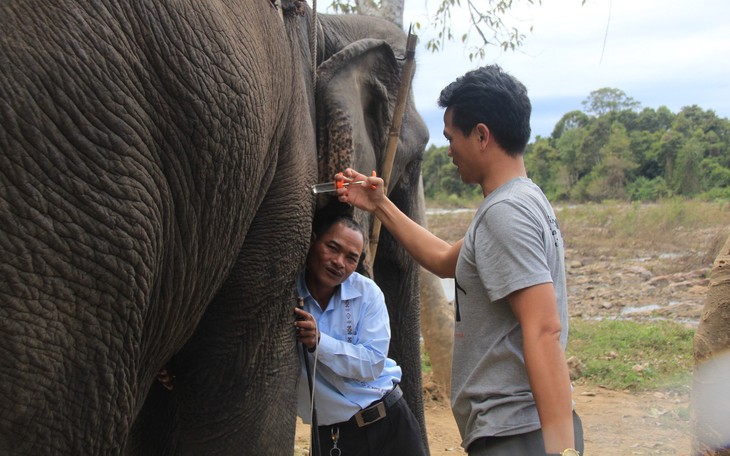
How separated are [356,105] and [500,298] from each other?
1.41 metres

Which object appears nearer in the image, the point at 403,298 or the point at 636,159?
the point at 403,298

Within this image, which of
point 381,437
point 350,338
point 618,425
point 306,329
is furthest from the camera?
point 618,425

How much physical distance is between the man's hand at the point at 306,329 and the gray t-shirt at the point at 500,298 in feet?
2.51

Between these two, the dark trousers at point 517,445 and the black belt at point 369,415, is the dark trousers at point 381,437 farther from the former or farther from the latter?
the dark trousers at point 517,445

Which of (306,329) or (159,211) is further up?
(159,211)

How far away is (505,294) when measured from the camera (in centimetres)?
216

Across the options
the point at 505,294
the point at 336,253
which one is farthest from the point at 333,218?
the point at 505,294

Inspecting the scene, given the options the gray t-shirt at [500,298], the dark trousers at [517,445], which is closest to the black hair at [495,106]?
the gray t-shirt at [500,298]

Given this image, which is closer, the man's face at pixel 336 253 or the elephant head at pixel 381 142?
the man's face at pixel 336 253

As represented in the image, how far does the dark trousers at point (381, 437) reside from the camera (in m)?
3.24

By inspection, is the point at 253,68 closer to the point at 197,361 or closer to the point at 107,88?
the point at 107,88

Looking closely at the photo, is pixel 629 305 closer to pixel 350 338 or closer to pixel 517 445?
pixel 350 338

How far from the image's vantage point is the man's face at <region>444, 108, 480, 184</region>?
7.79 feet

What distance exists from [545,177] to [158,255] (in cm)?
3752
